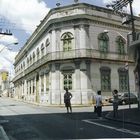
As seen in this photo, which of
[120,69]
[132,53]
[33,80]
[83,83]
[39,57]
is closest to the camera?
[132,53]

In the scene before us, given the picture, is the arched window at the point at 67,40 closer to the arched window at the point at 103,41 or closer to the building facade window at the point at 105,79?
the arched window at the point at 103,41

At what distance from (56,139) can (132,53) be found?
1403cm

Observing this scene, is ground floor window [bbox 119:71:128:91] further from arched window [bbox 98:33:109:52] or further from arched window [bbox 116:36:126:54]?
arched window [bbox 98:33:109:52]

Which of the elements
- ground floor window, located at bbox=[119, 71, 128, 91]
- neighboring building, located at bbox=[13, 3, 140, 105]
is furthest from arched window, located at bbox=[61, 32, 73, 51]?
ground floor window, located at bbox=[119, 71, 128, 91]

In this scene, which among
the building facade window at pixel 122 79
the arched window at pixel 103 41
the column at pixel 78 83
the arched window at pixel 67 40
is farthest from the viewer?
the building facade window at pixel 122 79

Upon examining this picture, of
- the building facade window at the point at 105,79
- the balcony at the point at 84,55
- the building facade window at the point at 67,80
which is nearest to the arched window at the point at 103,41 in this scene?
the balcony at the point at 84,55

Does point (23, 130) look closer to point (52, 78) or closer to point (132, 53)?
point (132, 53)

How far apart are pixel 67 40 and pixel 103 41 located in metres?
4.50

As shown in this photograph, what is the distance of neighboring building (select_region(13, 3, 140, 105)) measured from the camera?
40.3 meters

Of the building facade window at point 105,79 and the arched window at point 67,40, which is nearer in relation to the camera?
the building facade window at point 105,79

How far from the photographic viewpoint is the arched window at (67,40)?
1651 inches

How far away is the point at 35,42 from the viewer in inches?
2133

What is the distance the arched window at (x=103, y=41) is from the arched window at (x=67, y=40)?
3.55 metres

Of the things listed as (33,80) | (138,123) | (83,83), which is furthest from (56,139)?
(33,80)
